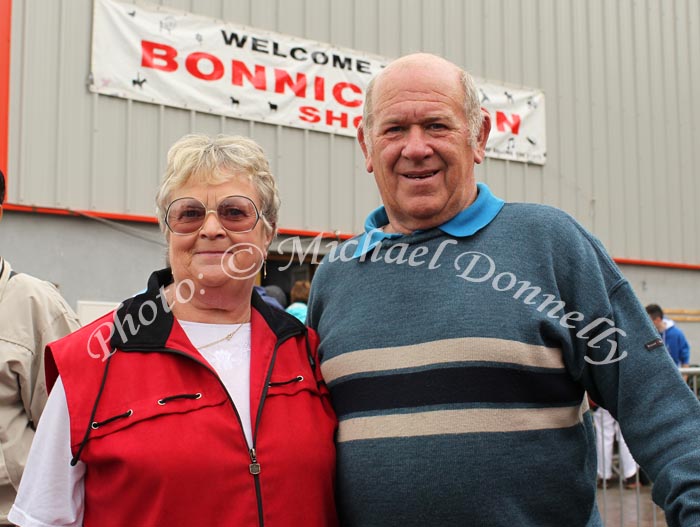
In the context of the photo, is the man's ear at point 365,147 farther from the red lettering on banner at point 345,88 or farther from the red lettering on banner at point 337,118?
the red lettering on banner at point 345,88

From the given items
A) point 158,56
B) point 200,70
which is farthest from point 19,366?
point 200,70

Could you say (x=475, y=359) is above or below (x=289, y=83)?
below

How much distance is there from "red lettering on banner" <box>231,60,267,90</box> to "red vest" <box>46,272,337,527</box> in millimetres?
6198

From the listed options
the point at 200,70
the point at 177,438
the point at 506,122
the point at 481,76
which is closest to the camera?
the point at 177,438

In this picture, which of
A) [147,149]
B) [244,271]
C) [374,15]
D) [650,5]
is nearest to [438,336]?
[244,271]

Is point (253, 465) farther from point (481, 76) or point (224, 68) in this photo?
point (481, 76)

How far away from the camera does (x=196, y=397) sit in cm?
185

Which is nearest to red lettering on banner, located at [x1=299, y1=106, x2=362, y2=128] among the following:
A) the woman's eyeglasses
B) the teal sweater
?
the woman's eyeglasses

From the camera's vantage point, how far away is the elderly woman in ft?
5.78

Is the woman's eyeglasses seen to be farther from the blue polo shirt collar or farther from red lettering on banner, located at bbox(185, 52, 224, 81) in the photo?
red lettering on banner, located at bbox(185, 52, 224, 81)

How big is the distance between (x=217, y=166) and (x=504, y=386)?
3.23ft

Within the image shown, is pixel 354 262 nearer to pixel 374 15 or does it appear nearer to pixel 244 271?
pixel 244 271

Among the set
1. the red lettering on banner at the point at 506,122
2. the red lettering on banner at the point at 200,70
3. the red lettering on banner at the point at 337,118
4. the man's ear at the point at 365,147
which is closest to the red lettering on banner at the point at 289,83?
the red lettering on banner at the point at 337,118

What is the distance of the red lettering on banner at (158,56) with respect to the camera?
23.7 feet
